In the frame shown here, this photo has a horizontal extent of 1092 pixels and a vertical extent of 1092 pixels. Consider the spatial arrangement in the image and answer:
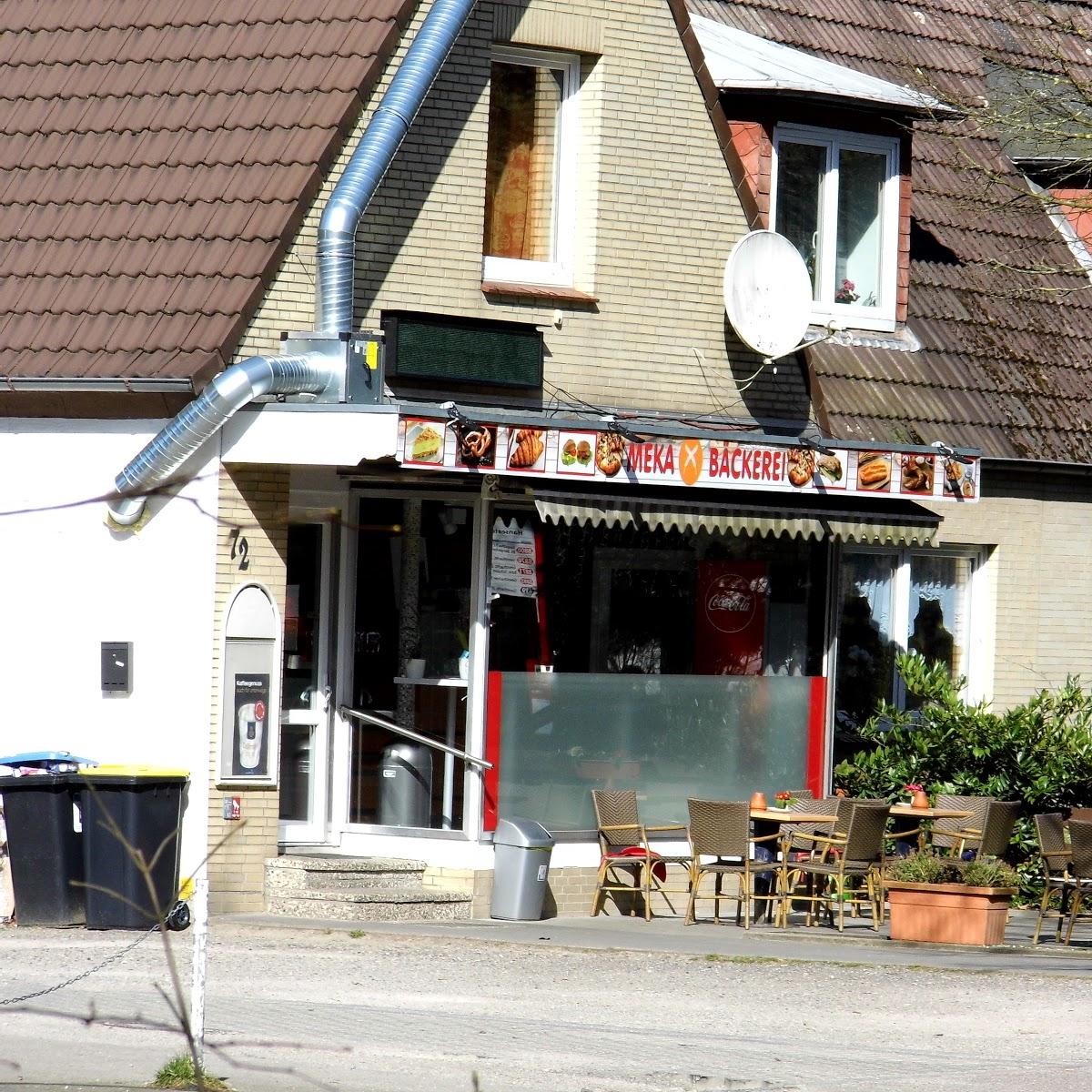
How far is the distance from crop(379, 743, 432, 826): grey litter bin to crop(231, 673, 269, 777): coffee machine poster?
50.1 inches

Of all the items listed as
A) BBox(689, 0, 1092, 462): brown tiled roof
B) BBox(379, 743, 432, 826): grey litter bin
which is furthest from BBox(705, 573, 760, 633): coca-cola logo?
BBox(379, 743, 432, 826): grey litter bin

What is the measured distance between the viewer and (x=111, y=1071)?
28.2 ft

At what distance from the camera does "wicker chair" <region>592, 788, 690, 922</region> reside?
15.0 meters

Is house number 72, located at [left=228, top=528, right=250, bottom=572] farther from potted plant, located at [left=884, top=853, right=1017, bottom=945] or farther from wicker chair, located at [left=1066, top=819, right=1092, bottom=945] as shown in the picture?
wicker chair, located at [left=1066, top=819, right=1092, bottom=945]

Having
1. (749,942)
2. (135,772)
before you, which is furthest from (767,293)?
(135,772)

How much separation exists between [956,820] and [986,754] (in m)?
0.91

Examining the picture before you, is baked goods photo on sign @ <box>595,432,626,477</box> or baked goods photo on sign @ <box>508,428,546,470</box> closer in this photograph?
baked goods photo on sign @ <box>508,428,546,470</box>

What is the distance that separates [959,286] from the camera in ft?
61.1

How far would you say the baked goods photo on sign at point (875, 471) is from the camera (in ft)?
50.6

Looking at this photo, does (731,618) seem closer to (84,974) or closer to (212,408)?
(212,408)

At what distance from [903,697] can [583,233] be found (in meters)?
5.29

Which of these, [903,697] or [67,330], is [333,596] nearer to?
[67,330]

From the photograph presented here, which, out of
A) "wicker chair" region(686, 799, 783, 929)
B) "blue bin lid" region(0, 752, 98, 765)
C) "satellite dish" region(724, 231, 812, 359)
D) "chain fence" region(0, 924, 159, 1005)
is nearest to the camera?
"chain fence" region(0, 924, 159, 1005)

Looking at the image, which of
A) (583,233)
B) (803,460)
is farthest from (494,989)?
(583,233)
